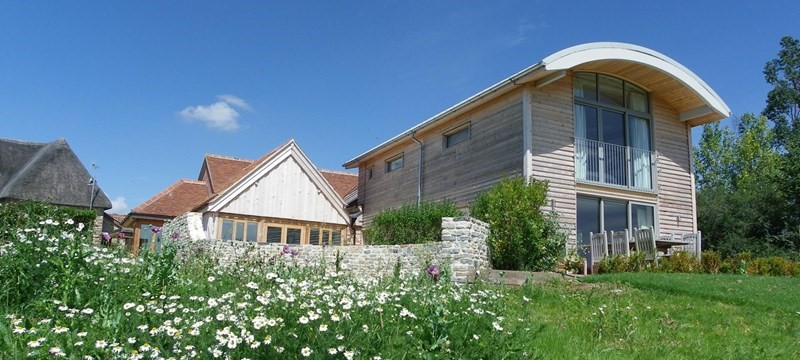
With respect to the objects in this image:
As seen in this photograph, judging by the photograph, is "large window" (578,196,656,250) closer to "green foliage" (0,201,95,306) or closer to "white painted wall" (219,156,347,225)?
"white painted wall" (219,156,347,225)

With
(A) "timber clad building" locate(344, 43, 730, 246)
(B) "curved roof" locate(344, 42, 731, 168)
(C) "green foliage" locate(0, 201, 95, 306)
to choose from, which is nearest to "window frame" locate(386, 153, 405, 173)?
(A) "timber clad building" locate(344, 43, 730, 246)

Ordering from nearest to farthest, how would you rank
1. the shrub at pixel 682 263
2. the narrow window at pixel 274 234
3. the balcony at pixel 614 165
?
the shrub at pixel 682 263, the balcony at pixel 614 165, the narrow window at pixel 274 234

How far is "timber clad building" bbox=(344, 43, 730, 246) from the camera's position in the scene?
14.9 meters

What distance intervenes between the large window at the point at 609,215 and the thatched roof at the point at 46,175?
20471mm

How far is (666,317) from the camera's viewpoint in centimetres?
713

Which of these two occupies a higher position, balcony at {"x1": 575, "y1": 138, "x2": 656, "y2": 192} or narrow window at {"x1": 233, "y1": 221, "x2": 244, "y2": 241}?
balcony at {"x1": 575, "y1": 138, "x2": 656, "y2": 192}

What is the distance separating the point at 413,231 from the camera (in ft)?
48.0

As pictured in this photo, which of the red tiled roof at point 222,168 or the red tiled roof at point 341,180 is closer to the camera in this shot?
the red tiled roof at point 222,168

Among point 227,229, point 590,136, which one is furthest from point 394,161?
point 590,136

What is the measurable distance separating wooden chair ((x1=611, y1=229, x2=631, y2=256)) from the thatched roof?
21.5m

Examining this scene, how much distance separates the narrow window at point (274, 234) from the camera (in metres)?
21.0

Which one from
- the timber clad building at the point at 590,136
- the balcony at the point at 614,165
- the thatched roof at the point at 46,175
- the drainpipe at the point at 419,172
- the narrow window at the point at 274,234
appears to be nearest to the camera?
the timber clad building at the point at 590,136

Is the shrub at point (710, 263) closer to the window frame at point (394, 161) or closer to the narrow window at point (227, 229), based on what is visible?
the window frame at point (394, 161)

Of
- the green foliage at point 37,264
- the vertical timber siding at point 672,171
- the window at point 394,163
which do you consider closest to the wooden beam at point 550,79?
the vertical timber siding at point 672,171
